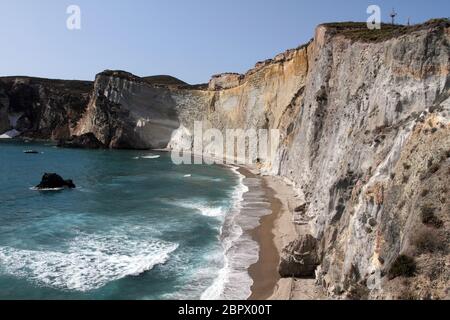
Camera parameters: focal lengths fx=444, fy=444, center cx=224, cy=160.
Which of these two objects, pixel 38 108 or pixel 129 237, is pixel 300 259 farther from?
pixel 38 108

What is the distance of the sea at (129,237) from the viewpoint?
21938 millimetres

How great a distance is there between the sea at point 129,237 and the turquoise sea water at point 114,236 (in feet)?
0.20

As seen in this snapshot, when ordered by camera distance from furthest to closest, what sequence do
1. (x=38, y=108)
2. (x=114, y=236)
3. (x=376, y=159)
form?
(x=38, y=108) → (x=114, y=236) → (x=376, y=159)

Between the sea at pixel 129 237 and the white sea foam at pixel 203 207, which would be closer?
the sea at pixel 129 237

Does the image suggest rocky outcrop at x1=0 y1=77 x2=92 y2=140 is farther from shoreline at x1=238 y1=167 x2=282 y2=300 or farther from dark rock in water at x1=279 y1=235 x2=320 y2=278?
dark rock in water at x1=279 y1=235 x2=320 y2=278

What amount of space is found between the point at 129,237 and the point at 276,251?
10.1 metres

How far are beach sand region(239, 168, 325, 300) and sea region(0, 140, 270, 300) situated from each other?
0.66 metres

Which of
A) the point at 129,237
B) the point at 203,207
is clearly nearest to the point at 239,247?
the point at 129,237

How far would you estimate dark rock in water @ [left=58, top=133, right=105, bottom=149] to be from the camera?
3964 inches

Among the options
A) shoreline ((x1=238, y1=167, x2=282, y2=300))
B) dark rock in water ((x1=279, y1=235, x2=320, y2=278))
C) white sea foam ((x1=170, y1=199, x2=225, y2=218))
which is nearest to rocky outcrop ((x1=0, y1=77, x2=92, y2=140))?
white sea foam ((x1=170, y1=199, x2=225, y2=218))

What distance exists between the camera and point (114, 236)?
1201 inches

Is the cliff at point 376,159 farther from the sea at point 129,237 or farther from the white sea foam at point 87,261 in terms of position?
the white sea foam at point 87,261

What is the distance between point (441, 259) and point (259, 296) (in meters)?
9.85

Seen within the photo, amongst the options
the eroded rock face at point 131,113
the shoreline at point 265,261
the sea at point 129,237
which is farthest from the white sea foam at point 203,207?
the eroded rock face at point 131,113
